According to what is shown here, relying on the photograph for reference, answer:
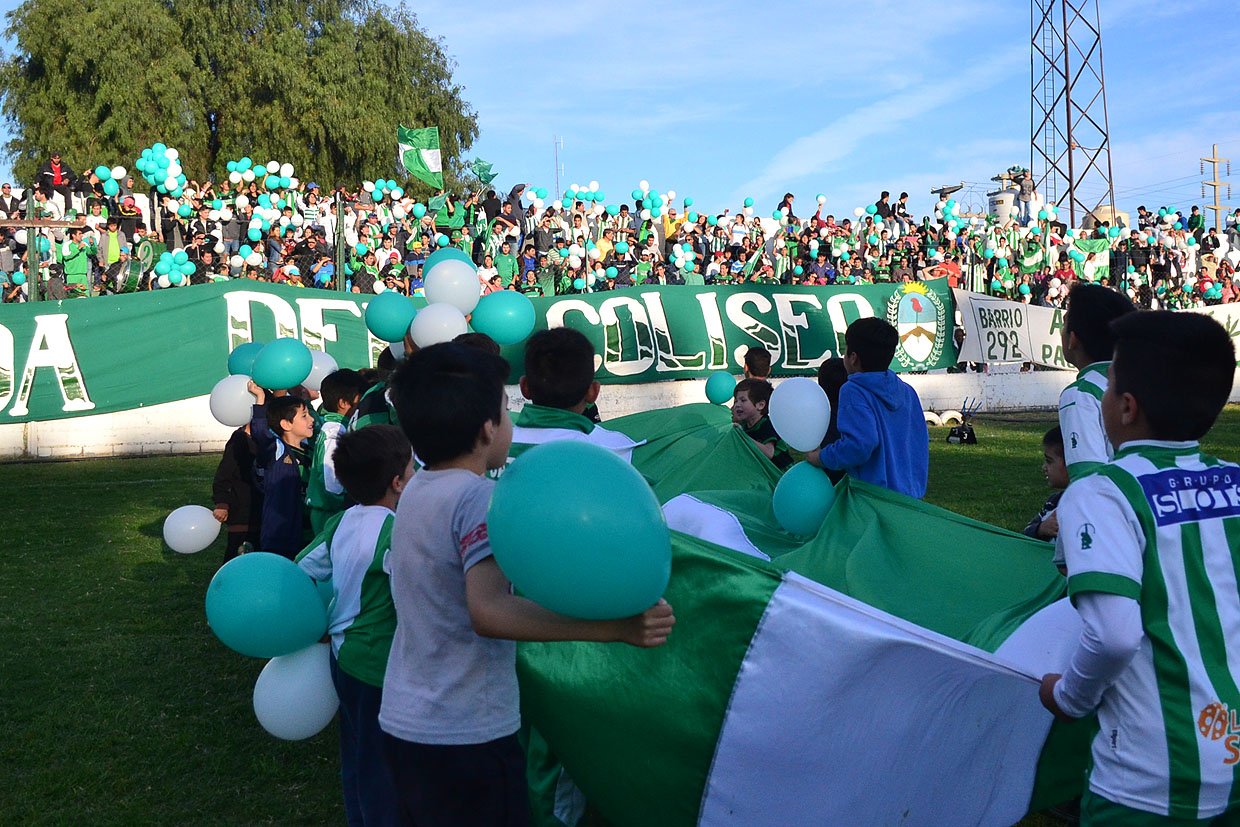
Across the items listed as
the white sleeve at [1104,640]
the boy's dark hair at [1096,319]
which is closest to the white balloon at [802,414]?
the boy's dark hair at [1096,319]

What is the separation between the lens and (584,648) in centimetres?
287

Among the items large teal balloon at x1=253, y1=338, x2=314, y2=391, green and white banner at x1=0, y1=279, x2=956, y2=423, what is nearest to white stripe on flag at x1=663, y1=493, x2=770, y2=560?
large teal balloon at x1=253, y1=338, x2=314, y2=391

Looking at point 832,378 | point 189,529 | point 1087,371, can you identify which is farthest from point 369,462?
point 189,529

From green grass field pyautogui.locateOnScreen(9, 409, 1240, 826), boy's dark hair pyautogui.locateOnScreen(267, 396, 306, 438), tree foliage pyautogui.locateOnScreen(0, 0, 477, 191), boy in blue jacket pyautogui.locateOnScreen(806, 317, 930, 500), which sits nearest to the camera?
green grass field pyautogui.locateOnScreen(9, 409, 1240, 826)

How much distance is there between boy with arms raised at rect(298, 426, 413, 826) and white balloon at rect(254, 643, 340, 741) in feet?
0.13

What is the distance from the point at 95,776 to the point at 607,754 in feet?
7.84

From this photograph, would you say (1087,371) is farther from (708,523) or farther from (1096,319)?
(708,523)

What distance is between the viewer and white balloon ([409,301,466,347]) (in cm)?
466

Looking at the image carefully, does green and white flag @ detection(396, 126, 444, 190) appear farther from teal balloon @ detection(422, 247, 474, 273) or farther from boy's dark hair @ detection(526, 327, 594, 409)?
boy's dark hair @ detection(526, 327, 594, 409)

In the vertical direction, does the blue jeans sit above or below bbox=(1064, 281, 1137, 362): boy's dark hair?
below

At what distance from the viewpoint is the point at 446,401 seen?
7.13 ft

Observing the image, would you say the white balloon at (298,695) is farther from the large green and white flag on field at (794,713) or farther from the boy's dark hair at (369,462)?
the large green and white flag on field at (794,713)

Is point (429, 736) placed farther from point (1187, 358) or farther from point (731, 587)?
point (1187, 358)

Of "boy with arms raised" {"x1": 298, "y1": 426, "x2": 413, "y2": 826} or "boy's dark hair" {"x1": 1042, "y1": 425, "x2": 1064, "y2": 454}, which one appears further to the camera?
"boy's dark hair" {"x1": 1042, "y1": 425, "x2": 1064, "y2": 454}
